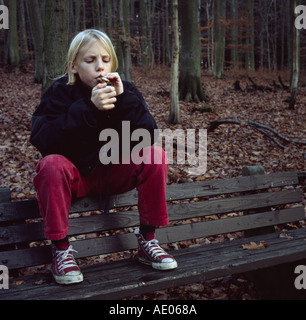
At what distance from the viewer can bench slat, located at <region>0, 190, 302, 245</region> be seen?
225 cm

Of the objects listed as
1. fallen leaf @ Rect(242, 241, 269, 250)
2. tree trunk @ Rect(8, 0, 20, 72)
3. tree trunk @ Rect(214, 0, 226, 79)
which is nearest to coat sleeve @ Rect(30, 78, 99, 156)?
fallen leaf @ Rect(242, 241, 269, 250)

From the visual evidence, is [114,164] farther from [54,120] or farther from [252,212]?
[252,212]

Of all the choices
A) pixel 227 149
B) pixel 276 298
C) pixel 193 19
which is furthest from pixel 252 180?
pixel 193 19

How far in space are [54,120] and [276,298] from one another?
240 cm

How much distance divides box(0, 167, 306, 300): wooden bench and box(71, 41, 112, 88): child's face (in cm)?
87

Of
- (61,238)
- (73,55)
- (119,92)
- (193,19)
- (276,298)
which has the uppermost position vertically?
(193,19)

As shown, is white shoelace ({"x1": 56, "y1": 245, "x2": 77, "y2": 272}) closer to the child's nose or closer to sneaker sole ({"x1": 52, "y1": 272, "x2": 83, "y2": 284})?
sneaker sole ({"x1": 52, "y1": 272, "x2": 83, "y2": 284})

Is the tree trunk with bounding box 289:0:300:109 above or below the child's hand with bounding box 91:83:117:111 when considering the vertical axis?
above

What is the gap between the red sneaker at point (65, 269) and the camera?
6.47ft

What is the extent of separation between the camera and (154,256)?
7.36 feet

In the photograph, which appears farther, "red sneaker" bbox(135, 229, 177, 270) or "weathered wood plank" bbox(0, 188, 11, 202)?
"weathered wood plank" bbox(0, 188, 11, 202)

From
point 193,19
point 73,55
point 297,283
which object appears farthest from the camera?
point 193,19

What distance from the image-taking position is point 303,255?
2.56 meters

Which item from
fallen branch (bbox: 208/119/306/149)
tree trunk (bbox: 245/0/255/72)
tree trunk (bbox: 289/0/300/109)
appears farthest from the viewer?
tree trunk (bbox: 245/0/255/72)
